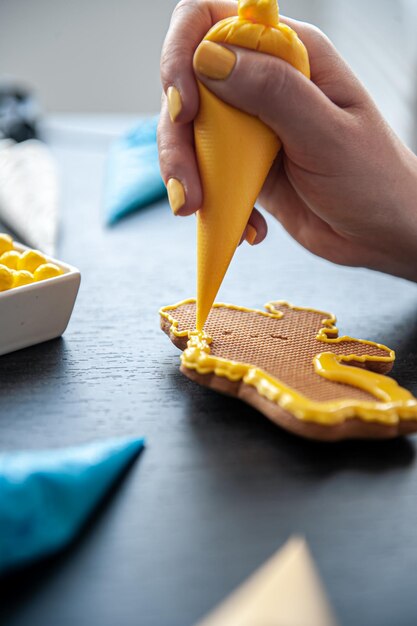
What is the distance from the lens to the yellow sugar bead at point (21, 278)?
0.71 metres

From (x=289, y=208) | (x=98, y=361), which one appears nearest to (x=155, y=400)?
(x=98, y=361)

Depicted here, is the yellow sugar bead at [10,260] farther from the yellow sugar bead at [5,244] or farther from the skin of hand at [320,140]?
the skin of hand at [320,140]

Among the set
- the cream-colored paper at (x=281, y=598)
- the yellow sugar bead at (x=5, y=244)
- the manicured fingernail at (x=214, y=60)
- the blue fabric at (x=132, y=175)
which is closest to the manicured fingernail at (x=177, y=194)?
the manicured fingernail at (x=214, y=60)

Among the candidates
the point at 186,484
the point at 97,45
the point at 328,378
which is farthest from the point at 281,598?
the point at 97,45

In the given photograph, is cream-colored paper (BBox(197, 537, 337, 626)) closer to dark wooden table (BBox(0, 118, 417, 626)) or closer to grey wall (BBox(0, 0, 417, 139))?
dark wooden table (BBox(0, 118, 417, 626))

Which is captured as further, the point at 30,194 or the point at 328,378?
the point at 30,194

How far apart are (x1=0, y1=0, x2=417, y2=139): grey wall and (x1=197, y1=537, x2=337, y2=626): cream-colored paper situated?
2842 mm

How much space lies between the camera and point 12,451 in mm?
548

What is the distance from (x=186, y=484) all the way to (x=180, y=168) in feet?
1.02

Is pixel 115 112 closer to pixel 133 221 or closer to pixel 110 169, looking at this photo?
pixel 110 169

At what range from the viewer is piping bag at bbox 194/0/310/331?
641 mm

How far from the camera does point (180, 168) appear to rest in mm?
685

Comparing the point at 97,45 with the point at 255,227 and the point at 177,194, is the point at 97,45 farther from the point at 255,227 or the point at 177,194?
the point at 177,194

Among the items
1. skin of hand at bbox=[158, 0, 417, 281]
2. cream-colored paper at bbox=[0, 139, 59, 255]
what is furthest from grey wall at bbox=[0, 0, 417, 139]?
skin of hand at bbox=[158, 0, 417, 281]
